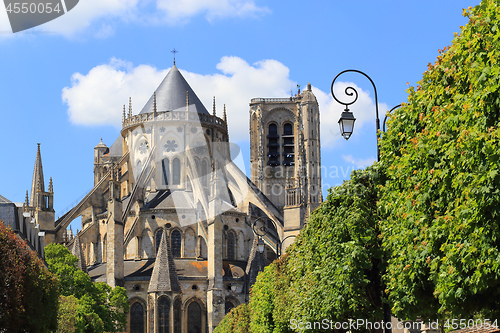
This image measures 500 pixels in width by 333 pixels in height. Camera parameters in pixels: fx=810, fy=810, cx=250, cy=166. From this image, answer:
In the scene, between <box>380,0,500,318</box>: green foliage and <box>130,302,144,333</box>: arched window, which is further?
<box>130,302,144,333</box>: arched window

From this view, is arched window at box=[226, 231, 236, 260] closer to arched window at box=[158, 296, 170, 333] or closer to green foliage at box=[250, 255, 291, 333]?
arched window at box=[158, 296, 170, 333]

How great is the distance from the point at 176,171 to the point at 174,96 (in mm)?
9575

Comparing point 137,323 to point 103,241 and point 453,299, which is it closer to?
point 103,241

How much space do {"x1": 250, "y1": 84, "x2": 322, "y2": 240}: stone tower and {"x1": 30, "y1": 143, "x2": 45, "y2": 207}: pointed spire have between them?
28.4 meters

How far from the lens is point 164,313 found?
69.5 metres

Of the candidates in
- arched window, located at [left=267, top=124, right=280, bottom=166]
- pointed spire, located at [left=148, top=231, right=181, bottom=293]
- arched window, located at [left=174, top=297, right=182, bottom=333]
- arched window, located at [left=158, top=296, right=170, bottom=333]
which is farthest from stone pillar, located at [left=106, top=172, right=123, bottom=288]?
arched window, located at [left=267, top=124, right=280, bottom=166]

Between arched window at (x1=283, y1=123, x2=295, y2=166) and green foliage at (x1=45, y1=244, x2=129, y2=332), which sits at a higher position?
arched window at (x1=283, y1=123, x2=295, y2=166)

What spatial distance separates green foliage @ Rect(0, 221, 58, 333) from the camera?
28531mm

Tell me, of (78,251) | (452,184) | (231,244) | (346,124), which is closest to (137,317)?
(78,251)

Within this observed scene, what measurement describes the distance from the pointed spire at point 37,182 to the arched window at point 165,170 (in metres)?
12.1

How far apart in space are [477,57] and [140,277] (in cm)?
6017

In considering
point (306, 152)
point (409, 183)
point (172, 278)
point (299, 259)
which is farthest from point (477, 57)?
point (306, 152)

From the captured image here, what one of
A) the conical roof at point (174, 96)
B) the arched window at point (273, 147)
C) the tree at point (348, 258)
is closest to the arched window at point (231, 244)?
the conical roof at point (174, 96)

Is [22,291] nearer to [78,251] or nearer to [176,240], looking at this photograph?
[78,251]
